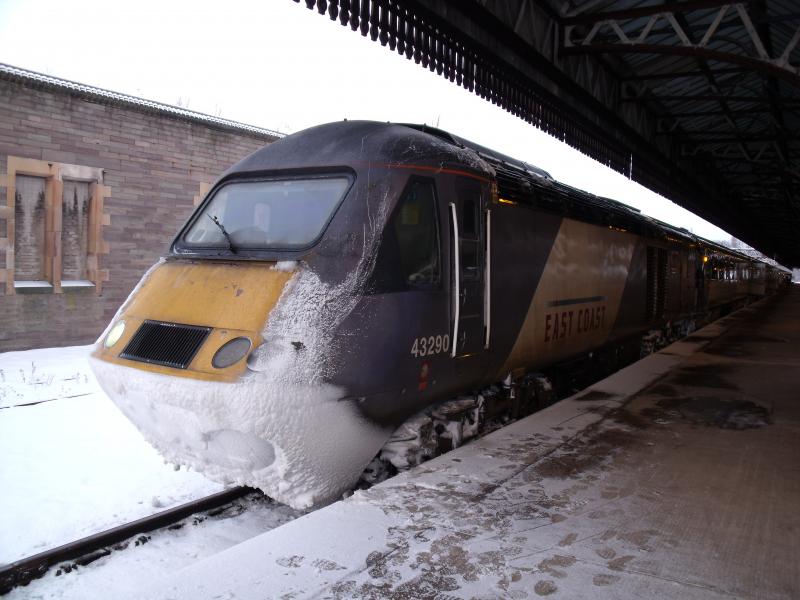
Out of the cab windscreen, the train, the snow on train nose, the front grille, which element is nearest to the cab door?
the train

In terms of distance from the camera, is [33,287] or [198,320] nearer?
[198,320]

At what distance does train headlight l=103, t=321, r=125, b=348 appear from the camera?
15.3 feet

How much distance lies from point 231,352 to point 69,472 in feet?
13.7

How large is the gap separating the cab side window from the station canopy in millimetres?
2145

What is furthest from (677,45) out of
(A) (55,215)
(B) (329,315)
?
(A) (55,215)

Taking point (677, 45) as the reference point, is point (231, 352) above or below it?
below

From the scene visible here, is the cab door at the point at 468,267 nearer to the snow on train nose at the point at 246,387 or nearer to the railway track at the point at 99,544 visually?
the snow on train nose at the point at 246,387

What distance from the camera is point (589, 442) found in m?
5.40

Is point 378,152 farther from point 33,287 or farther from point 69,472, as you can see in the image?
point 33,287

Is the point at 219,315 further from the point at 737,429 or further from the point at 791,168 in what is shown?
the point at 791,168

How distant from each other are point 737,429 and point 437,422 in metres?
3.16

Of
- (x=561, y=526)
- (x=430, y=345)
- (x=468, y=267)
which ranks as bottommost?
(x=561, y=526)

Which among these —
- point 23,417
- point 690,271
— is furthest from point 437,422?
point 690,271

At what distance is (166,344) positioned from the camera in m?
4.27
